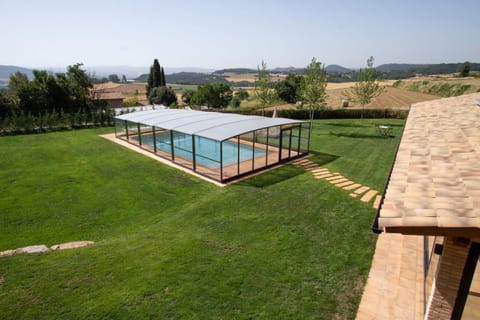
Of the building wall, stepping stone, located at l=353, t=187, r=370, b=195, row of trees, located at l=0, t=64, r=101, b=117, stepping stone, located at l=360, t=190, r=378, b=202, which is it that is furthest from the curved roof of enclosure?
row of trees, located at l=0, t=64, r=101, b=117

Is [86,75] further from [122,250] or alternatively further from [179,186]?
[122,250]

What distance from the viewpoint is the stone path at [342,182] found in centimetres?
951

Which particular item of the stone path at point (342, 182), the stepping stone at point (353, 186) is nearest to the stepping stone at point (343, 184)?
the stone path at point (342, 182)

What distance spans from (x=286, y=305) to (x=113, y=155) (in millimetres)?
13480

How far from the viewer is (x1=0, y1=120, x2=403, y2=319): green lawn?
4.70m

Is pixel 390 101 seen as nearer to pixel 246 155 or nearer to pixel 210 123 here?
pixel 246 155

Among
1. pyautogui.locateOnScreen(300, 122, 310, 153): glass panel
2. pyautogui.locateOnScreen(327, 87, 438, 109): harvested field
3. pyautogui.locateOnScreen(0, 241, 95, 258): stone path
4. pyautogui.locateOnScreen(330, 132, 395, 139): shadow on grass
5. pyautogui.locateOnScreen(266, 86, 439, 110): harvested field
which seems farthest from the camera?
pyautogui.locateOnScreen(327, 87, 438, 109): harvested field

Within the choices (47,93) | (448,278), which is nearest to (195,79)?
(47,93)

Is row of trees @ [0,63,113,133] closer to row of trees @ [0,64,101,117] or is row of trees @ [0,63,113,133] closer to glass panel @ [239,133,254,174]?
row of trees @ [0,64,101,117]

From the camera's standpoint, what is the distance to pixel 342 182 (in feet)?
35.9

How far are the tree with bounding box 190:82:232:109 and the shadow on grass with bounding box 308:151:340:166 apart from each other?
3922 centimetres

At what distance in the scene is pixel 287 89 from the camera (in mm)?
52344

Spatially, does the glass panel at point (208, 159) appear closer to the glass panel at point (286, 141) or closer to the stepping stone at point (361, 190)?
the glass panel at point (286, 141)

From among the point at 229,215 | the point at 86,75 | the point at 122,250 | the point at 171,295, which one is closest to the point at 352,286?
the point at 171,295
